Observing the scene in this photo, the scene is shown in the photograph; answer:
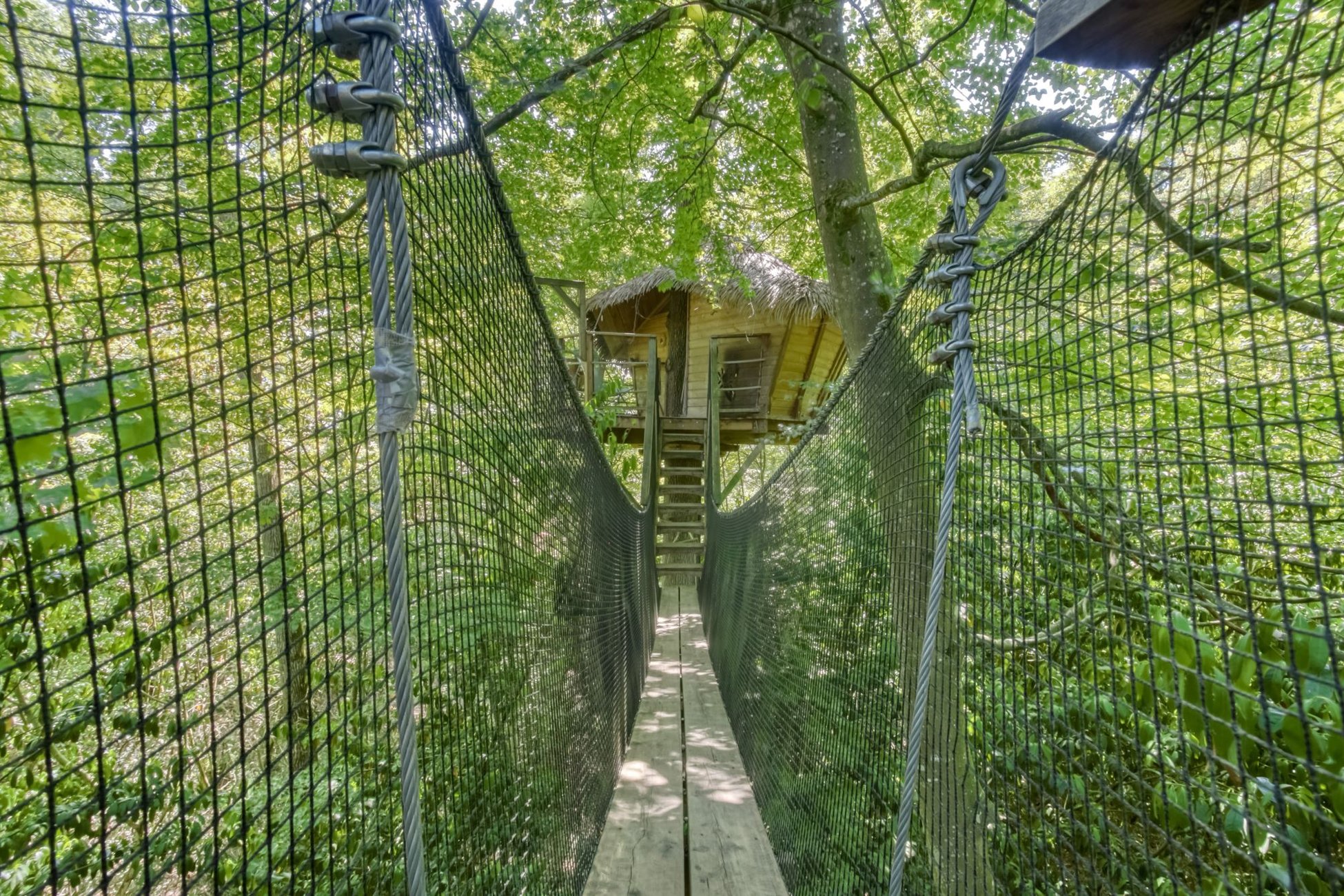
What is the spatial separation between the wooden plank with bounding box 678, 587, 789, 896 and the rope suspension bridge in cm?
2

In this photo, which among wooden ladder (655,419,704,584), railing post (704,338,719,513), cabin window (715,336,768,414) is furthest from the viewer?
cabin window (715,336,768,414)

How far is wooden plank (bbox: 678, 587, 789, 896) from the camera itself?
5.85 ft

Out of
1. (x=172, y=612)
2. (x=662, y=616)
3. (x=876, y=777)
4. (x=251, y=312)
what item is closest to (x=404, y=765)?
(x=172, y=612)

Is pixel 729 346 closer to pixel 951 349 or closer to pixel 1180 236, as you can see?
pixel 951 349

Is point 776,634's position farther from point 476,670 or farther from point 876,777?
point 476,670

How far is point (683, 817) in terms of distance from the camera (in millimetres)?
2111

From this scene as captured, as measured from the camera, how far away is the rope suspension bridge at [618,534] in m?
0.62

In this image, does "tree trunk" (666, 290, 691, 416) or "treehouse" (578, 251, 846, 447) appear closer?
"treehouse" (578, 251, 846, 447)

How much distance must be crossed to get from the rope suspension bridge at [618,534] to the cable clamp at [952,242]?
32mm

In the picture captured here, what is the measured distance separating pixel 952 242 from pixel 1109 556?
19.7 inches

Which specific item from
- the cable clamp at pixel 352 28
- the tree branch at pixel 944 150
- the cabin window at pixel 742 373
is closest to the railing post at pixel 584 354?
the cabin window at pixel 742 373

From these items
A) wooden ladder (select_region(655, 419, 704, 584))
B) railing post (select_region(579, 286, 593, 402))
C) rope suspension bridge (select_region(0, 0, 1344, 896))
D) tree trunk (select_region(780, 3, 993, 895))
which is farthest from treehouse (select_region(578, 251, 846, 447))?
tree trunk (select_region(780, 3, 993, 895))

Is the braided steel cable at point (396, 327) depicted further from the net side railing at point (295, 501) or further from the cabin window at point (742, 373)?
the cabin window at point (742, 373)

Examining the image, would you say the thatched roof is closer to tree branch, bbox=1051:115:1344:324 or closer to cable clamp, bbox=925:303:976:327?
cable clamp, bbox=925:303:976:327
